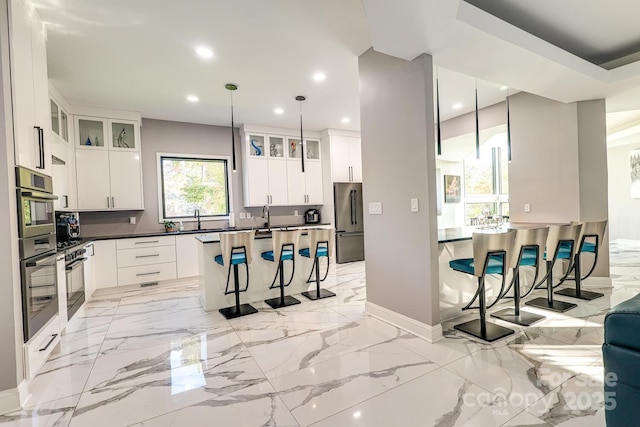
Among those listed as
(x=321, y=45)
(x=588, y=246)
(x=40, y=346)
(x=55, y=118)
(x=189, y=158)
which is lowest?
(x=40, y=346)

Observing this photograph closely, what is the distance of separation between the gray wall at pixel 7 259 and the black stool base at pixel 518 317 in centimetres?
387

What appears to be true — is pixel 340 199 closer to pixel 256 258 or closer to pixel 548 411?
pixel 256 258

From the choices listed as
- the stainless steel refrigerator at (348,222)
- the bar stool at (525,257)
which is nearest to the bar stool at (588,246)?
the bar stool at (525,257)

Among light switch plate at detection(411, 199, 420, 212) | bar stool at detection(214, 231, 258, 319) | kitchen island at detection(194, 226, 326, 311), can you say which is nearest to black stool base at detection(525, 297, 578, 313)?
light switch plate at detection(411, 199, 420, 212)

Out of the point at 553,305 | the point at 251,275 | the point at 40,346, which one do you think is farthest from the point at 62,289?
the point at 553,305

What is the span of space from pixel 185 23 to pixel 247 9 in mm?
608

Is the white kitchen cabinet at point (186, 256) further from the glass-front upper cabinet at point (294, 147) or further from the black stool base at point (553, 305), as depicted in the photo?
the black stool base at point (553, 305)

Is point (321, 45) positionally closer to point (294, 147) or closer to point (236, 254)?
point (236, 254)

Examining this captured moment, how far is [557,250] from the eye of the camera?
3.02m

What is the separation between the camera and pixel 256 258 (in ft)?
12.3

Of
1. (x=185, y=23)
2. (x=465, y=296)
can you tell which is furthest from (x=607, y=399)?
(x=185, y=23)

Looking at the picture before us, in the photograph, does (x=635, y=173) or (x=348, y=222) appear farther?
(x=635, y=173)

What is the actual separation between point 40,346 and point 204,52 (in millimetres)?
2912

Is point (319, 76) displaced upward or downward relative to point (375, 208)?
upward
